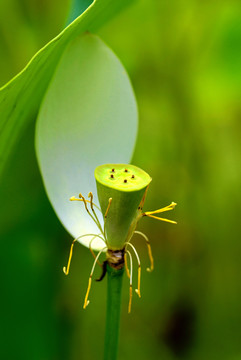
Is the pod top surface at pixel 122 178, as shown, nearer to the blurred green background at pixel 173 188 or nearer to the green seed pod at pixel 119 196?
the green seed pod at pixel 119 196

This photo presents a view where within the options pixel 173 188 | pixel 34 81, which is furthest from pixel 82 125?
pixel 173 188

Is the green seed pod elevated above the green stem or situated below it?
above

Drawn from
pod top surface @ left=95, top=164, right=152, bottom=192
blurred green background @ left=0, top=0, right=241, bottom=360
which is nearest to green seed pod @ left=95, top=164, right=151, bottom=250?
pod top surface @ left=95, top=164, right=152, bottom=192

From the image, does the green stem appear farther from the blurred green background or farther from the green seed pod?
the blurred green background

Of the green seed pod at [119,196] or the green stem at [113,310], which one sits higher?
the green seed pod at [119,196]

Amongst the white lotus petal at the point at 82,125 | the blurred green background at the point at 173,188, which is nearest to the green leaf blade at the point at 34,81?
the white lotus petal at the point at 82,125

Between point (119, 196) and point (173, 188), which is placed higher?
point (119, 196)

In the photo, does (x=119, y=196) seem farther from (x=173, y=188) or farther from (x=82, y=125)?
(x=173, y=188)
